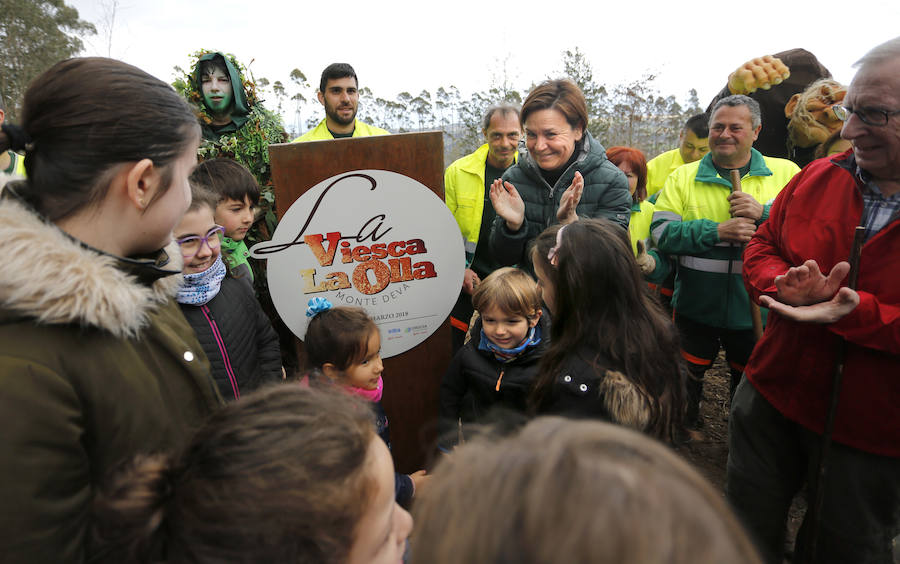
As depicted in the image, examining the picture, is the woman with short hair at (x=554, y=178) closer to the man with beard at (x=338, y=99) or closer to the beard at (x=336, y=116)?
the man with beard at (x=338, y=99)

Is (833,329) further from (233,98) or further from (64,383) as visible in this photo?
(233,98)

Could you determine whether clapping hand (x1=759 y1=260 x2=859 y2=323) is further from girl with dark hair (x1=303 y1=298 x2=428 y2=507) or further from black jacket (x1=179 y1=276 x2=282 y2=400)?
black jacket (x1=179 y1=276 x2=282 y2=400)

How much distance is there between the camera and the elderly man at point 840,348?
1503 millimetres

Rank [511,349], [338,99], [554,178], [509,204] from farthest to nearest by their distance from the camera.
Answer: [338,99] < [554,178] < [509,204] < [511,349]

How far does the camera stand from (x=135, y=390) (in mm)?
929

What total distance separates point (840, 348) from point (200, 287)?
2.20 meters

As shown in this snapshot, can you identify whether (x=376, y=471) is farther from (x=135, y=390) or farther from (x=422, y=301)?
(x=422, y=301)

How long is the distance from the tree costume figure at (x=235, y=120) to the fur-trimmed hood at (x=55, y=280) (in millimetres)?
2421

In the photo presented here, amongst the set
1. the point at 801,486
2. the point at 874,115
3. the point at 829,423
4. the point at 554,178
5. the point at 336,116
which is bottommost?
the point at 801,486

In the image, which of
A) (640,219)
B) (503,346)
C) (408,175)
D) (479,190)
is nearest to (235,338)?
(408,175)

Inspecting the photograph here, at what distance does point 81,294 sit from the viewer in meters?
0.86

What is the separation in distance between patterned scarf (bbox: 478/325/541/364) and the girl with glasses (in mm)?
883

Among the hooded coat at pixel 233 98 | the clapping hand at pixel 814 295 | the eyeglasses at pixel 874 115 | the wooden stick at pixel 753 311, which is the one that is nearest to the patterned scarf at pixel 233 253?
the hooded coat at pixel 233 98

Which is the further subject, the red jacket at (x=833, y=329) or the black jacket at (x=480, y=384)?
the black jacket at (x=480, y=384)
